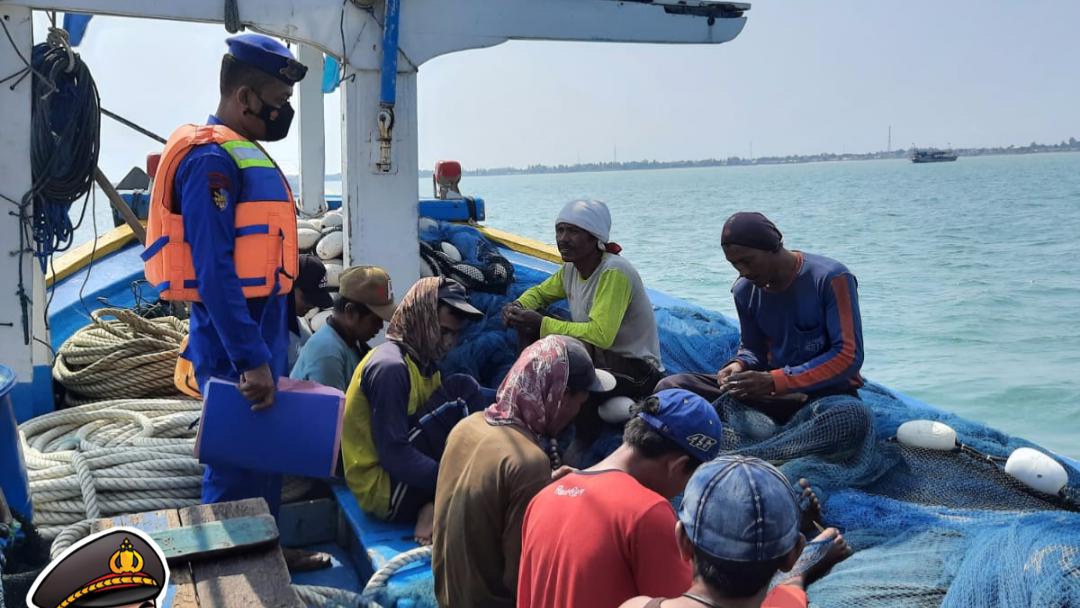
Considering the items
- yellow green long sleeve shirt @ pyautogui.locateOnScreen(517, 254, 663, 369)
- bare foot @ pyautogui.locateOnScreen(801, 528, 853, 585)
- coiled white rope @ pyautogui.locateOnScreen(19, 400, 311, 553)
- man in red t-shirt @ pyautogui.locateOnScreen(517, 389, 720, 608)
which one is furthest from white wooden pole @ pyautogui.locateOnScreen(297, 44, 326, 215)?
bare foot @ pyautogui.locateOnScreen(801, 528, 853, 585)

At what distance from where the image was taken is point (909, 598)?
2631 mm

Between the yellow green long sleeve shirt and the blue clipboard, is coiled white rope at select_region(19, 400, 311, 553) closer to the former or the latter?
the blue clipboard

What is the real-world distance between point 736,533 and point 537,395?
1.06 meters

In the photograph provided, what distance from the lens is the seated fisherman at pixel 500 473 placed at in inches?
98.6

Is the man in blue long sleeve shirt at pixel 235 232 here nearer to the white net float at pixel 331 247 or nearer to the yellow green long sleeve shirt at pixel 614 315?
the yellow green long sleeve shirt at pixel 614 315

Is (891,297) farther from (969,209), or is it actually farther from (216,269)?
(969,209)

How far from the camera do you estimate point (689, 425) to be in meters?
2.18

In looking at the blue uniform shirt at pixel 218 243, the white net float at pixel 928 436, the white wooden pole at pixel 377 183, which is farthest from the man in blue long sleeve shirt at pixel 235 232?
the white net float at pixel 928 436

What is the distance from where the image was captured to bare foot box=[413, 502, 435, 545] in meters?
3.43

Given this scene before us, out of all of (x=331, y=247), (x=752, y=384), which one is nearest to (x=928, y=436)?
(x=752, y=384)

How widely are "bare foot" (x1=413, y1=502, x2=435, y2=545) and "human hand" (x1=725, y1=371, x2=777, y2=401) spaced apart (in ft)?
4.50

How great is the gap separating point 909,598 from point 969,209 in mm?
39911

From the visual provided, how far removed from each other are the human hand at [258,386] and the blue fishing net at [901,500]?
4.96 ft

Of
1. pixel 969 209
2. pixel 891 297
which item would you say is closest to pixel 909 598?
pixel 891 297
